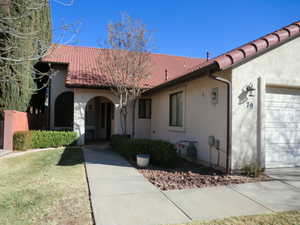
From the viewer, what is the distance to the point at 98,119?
1596 cm

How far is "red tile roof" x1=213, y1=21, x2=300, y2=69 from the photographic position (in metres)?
5.51

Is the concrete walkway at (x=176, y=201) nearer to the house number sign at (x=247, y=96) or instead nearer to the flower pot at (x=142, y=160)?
the flower pot at (x=142, y=160)

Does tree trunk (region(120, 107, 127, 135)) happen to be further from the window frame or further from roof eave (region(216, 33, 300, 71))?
roof eave (region(216, 33, 300, 71))

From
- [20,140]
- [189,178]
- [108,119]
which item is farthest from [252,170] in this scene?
[108,119]

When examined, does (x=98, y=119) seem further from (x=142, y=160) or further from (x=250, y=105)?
(x=250, y=105)

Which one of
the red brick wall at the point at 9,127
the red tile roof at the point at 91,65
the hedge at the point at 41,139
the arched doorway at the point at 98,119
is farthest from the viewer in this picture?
the arched doorway at the point at 98,119

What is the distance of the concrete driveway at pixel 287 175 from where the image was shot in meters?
5.18

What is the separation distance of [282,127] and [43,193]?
680cm

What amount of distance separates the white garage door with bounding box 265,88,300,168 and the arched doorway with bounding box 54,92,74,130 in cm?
1148

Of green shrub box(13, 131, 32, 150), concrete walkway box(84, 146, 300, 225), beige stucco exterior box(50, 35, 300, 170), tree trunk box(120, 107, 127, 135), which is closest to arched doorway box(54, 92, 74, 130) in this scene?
tree trunk box(120, 107, 127, 135)

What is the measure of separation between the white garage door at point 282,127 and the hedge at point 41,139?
9.10m

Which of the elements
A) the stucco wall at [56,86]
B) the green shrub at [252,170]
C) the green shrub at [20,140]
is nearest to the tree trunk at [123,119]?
the stucco wall at [56,86]

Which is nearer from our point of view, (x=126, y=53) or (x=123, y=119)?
(x=126, y=53)

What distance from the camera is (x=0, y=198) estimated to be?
421 centimetres
